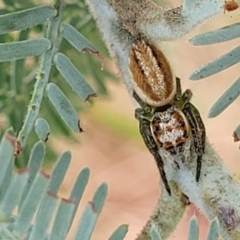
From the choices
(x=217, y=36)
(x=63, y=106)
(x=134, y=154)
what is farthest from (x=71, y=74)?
(x=134, y=154)

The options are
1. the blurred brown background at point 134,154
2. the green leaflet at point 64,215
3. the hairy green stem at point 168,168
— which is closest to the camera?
the green leaflet at point 64,215

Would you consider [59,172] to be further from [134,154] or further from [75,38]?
[134,154]

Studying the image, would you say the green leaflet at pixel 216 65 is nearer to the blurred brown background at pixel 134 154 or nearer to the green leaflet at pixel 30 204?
the green leaflet at pixel 30 204

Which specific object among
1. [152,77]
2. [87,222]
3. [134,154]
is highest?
[134,154]

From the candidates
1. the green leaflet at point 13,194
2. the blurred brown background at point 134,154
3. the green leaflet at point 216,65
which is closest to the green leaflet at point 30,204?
the green leaflet at point 13,194


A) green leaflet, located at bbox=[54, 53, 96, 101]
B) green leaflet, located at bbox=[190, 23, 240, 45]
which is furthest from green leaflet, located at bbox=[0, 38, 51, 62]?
green leaflet, located at bbox=[190, 23, 240, 45]

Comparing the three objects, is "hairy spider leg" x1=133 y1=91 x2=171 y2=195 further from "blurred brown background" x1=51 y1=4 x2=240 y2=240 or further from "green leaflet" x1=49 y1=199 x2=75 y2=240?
"blurred brown background" x1=51 y1=4 x2=240 y2=240

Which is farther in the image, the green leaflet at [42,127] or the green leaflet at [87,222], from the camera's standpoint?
the green leaflet at [42,127]

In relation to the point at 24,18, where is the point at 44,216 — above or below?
below
